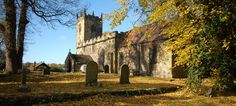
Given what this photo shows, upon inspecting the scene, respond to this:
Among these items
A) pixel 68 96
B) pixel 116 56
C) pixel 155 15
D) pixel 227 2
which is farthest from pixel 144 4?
pixel 116 56

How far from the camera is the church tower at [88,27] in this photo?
60125 mm

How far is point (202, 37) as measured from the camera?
48.4 feet

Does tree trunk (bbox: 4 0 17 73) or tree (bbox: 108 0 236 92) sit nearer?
tree (bbox: 108 0 236 92)

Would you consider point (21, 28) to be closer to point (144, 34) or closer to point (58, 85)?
point (58, 85)

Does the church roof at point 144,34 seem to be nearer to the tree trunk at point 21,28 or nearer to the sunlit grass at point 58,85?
the sunlit grass at point 58,85

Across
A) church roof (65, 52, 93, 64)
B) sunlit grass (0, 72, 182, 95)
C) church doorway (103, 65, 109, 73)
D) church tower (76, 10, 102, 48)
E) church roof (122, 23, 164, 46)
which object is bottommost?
sunlit grass (0, 72, 182, 95)

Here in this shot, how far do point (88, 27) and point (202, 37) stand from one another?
1868 inches

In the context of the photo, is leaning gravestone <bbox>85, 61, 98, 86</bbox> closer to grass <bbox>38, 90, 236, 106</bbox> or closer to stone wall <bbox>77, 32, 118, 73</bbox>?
grass <bbox>38, 90, 236, 106</bbox>

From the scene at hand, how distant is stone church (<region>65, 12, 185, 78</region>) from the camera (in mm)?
32281

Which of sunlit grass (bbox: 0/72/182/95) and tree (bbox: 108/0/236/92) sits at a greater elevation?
tree (bbox: 108/0/236/92)

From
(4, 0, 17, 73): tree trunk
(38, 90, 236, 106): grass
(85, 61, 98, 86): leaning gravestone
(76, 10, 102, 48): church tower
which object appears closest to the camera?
(38, 90, 236, 106): grass

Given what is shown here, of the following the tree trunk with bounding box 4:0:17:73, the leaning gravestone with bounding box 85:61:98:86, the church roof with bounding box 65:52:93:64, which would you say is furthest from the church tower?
the leaning gravestone with bounding box 85:61:98:86

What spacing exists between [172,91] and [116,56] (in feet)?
84.0

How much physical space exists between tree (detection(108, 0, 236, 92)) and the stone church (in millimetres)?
4904
